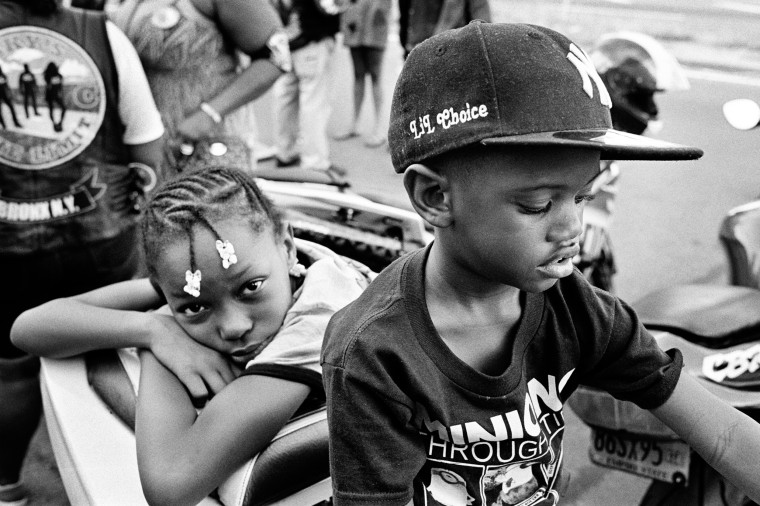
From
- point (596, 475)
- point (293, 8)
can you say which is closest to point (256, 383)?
point (596, 475)

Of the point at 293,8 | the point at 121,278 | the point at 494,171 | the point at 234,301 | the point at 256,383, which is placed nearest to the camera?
the point at 494,171

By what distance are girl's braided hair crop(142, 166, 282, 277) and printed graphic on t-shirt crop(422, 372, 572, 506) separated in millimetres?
671

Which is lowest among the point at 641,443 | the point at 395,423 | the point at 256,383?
the point at 641,443

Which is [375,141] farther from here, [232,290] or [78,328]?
[232,290]

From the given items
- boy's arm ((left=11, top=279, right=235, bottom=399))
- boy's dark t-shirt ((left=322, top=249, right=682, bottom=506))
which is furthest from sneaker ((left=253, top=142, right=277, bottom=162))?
boy's dark t-shirt ((left=322, top=249, right=682, bottom=506))

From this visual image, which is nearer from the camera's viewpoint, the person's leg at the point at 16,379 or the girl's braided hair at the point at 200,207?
the girl's braided hair at the point at 200,207

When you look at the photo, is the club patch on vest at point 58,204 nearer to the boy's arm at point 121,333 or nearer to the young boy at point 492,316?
the boy's arm at point 121,333

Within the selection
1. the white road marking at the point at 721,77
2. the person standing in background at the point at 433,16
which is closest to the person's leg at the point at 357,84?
the person standing in background at the point at 433,16

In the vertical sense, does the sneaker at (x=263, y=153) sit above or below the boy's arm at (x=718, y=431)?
below

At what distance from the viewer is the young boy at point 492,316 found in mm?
1073

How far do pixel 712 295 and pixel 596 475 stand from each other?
3.29 ft

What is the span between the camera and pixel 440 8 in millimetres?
6160

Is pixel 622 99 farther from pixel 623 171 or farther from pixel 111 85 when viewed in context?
pixel 623 171

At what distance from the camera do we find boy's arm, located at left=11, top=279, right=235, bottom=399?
167 centimetres
